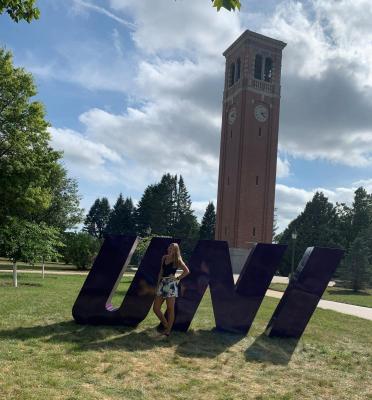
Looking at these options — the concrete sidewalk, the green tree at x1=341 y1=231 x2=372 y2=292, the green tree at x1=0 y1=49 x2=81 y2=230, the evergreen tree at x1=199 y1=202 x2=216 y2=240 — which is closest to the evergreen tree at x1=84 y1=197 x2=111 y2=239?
the evergreen tree at x1=199 y1=202 x2=216 y2=240

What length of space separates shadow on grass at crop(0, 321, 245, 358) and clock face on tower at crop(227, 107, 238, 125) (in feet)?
133

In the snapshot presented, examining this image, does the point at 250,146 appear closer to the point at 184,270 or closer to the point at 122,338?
the point at 184,270

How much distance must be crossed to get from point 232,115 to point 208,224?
3515cm

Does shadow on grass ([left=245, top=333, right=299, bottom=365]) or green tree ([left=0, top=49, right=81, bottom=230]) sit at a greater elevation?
green tree ([left=0, top=49, right=81, bottom=230])

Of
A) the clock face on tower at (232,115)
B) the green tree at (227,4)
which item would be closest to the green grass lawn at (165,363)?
the green tree at (227,4)

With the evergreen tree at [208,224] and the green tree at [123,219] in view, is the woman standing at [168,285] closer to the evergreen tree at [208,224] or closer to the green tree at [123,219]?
the evergreen tree at [208,224]

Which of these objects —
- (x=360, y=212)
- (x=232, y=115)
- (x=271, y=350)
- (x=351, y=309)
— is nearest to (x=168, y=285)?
(x=271, y=350)

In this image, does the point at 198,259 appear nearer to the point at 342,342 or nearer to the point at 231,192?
the point at 342,342

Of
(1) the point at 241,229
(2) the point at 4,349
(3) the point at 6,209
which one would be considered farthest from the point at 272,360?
(1) the point at 241,229

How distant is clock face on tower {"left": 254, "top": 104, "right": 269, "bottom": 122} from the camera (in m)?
46.1

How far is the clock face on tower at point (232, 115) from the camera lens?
1851 inches

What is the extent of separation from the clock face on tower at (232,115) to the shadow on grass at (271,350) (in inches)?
1583

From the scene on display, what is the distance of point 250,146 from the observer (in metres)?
45.2

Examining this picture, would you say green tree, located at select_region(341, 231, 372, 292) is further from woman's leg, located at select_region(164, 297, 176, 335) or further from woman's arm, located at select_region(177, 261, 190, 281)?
woman's leg, located at select_region(164, 297, 176, 335)
